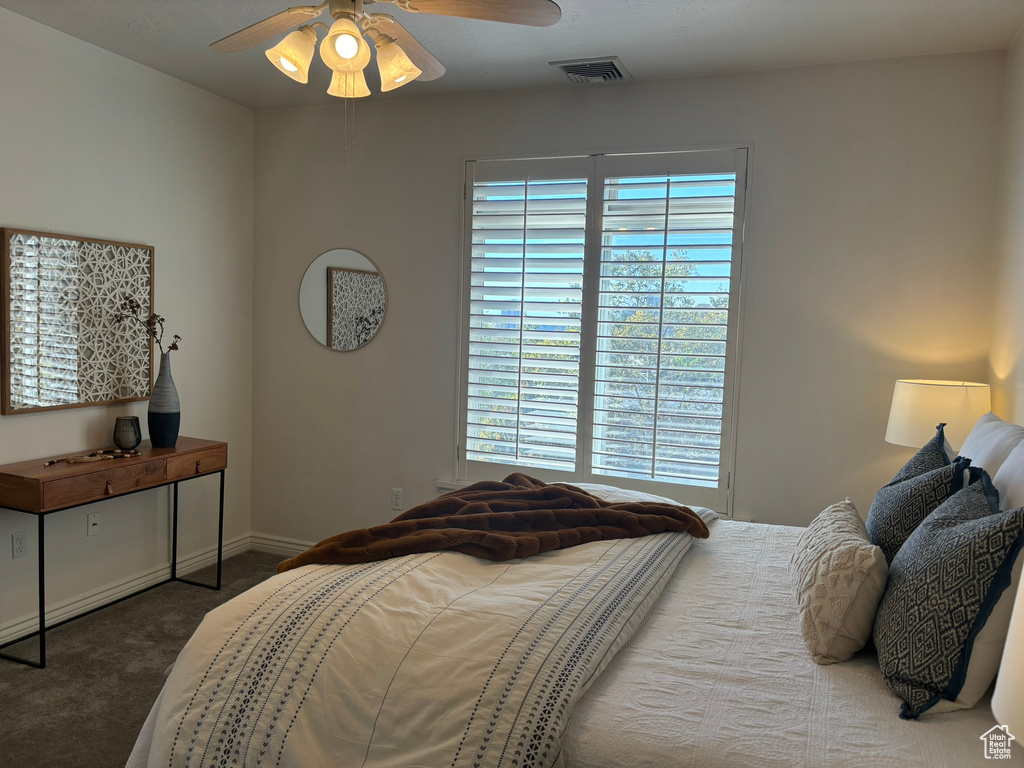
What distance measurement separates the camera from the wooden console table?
2.84 m

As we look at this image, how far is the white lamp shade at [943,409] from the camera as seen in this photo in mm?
2754

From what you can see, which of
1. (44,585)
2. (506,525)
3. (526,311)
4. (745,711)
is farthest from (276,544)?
(745,711)

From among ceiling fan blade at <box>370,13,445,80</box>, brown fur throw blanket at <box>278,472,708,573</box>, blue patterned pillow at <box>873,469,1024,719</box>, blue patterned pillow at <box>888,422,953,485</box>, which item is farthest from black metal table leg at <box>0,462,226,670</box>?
blue patterned pillow at <box>888,422,953,485</box>

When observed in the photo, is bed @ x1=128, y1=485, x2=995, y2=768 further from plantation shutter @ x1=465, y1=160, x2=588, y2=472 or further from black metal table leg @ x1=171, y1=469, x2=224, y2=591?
black metal table leg @ x1=171, y1=469, x2=224, y2=591

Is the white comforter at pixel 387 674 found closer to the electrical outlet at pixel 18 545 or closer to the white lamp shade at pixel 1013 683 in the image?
the white lamp shade at pixel 1013 683

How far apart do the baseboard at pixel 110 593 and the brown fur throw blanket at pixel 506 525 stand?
1798mm

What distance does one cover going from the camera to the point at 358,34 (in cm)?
192

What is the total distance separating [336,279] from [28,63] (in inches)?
66.1

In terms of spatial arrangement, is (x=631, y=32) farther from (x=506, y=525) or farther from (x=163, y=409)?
(x=163, y=409)

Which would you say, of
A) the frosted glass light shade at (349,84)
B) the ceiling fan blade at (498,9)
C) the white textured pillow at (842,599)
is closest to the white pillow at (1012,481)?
the white textured pillow at (842,599)

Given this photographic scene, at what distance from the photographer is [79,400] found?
335cm

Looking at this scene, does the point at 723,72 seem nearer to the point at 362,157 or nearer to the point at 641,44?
the point at 641,44

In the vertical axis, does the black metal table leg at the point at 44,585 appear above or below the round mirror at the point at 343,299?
below

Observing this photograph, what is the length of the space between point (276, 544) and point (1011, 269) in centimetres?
394
